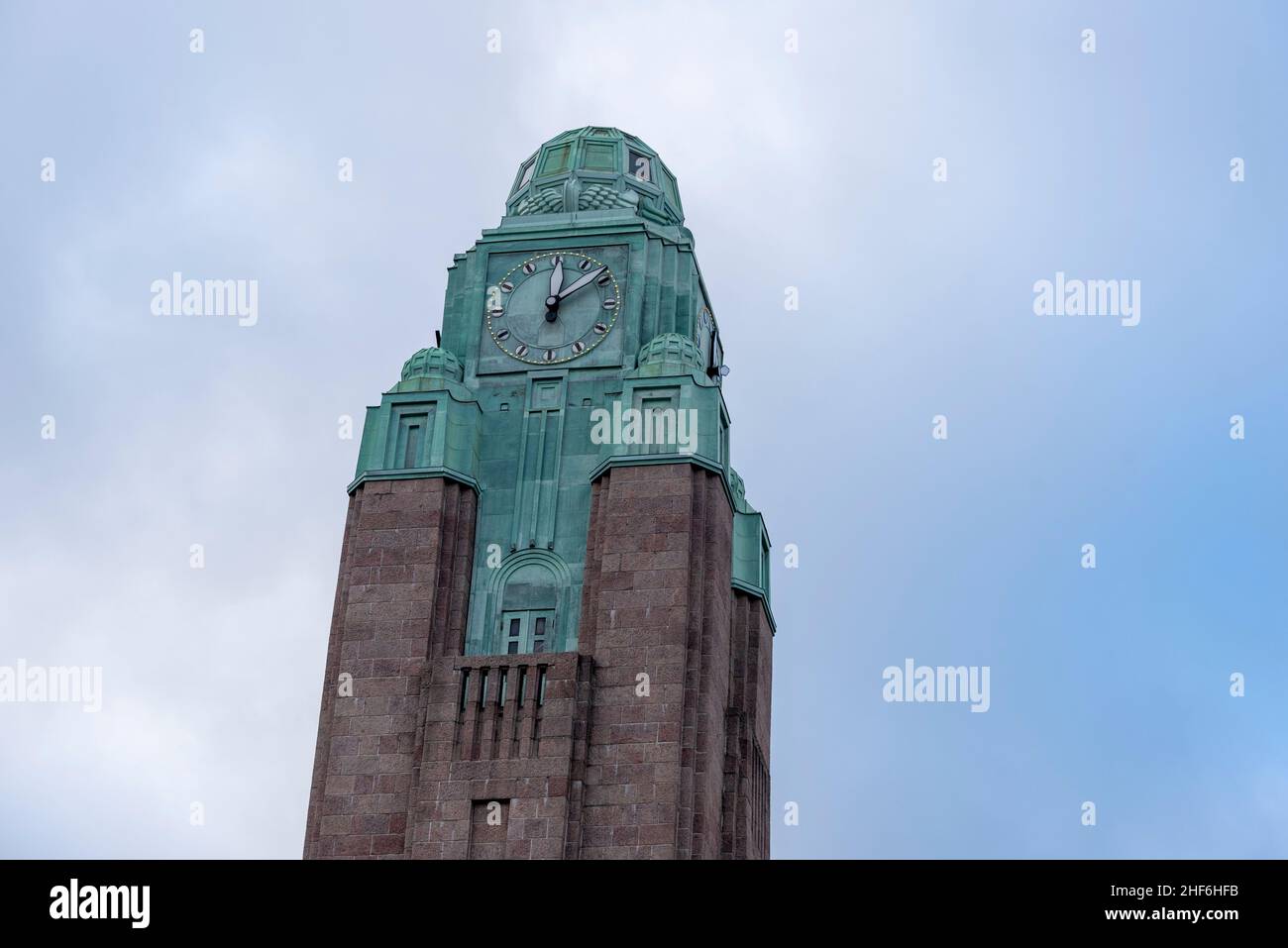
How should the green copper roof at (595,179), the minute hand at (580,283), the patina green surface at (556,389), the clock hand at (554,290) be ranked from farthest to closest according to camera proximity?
the green copper roof at (595,179) → the minute hand at (580,283) → the clock hand at (554,290) → the patina green surface at (556,389)

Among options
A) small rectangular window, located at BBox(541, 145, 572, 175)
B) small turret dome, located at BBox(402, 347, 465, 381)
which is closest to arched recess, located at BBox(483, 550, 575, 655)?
small turret dome, located at BBox(402, 347, 465, 381)

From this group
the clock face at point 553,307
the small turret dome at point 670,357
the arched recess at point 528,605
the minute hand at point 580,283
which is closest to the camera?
the arched recess at point 528,605

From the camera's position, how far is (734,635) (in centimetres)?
6775

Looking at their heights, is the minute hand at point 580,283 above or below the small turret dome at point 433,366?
above

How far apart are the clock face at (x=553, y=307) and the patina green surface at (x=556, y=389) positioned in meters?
0.04

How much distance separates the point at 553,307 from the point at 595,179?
662 cm

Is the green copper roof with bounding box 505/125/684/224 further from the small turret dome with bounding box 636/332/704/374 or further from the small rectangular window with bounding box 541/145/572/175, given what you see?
the small turret dome with bounding box 636/332/704/374

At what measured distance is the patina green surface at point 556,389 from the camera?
64812 millimetres

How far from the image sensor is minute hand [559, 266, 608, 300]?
69.8m

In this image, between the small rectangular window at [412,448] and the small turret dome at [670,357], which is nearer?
the small rectangular window at [412,448]

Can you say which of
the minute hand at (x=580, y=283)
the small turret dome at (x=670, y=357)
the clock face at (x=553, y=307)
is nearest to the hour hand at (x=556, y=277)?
the clock face at (x=553, y=307)

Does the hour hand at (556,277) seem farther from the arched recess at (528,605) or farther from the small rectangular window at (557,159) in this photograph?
the arched recess at (528,605)

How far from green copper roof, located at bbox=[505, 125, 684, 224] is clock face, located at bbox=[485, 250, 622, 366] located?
2.82 m
